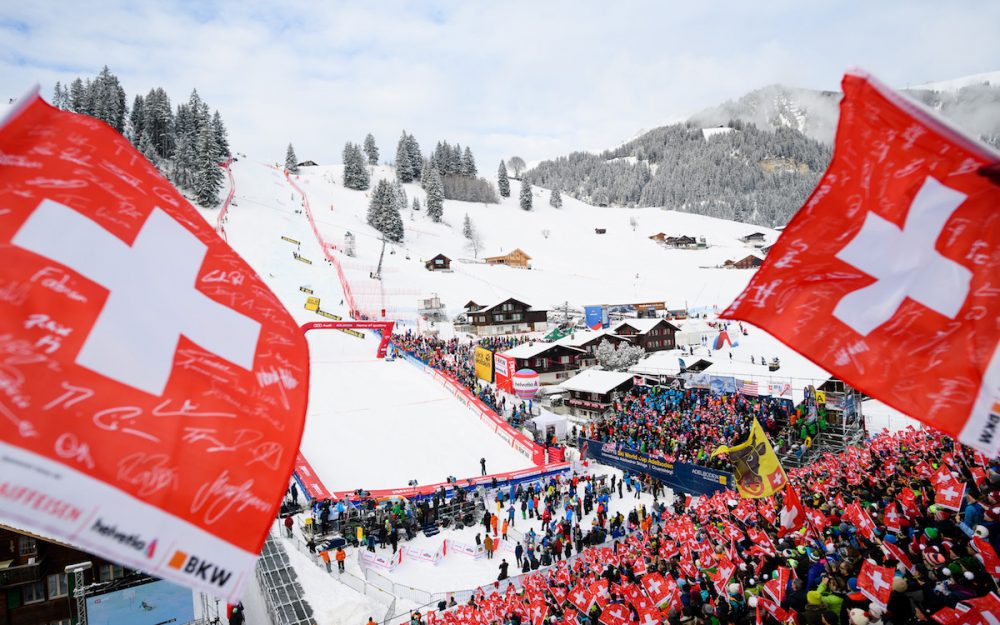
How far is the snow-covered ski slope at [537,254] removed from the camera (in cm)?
5316

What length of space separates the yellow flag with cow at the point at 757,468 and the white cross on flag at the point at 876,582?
15.5 feet

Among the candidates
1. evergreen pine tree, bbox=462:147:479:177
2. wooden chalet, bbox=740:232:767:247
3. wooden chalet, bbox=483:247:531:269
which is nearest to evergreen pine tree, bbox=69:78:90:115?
wooden chalet, bbox=483:247:531:269

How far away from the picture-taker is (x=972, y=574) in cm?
470

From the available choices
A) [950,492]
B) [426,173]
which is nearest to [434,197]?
[426,173]

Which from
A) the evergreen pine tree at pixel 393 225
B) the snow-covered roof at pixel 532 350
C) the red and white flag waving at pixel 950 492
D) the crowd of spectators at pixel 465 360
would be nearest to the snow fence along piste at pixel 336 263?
the crowd of spectators at pixel 465 360

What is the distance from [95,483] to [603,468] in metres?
18.9

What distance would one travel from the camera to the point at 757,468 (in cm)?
1049

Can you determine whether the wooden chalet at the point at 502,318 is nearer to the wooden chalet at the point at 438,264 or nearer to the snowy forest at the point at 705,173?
the wooden chalet at the point at 438,264

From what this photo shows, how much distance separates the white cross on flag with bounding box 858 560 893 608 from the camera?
484cm

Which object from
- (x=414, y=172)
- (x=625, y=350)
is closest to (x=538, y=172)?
(x=414, y=172)

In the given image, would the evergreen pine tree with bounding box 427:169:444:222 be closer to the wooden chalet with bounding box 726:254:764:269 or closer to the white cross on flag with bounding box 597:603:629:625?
the wooden chalet with bounding box 726:254:764:269

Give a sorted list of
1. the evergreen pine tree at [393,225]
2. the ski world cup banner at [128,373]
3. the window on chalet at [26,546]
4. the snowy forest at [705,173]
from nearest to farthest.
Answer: the ski world cup banner at [128,373]
the window on chalet at [26,546]
the evergreen pine tree at [393,225]
the snowy forest at [705,173]

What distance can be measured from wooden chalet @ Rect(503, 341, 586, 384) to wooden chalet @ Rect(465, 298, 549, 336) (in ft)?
36.9

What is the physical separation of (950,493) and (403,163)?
93117 mm
